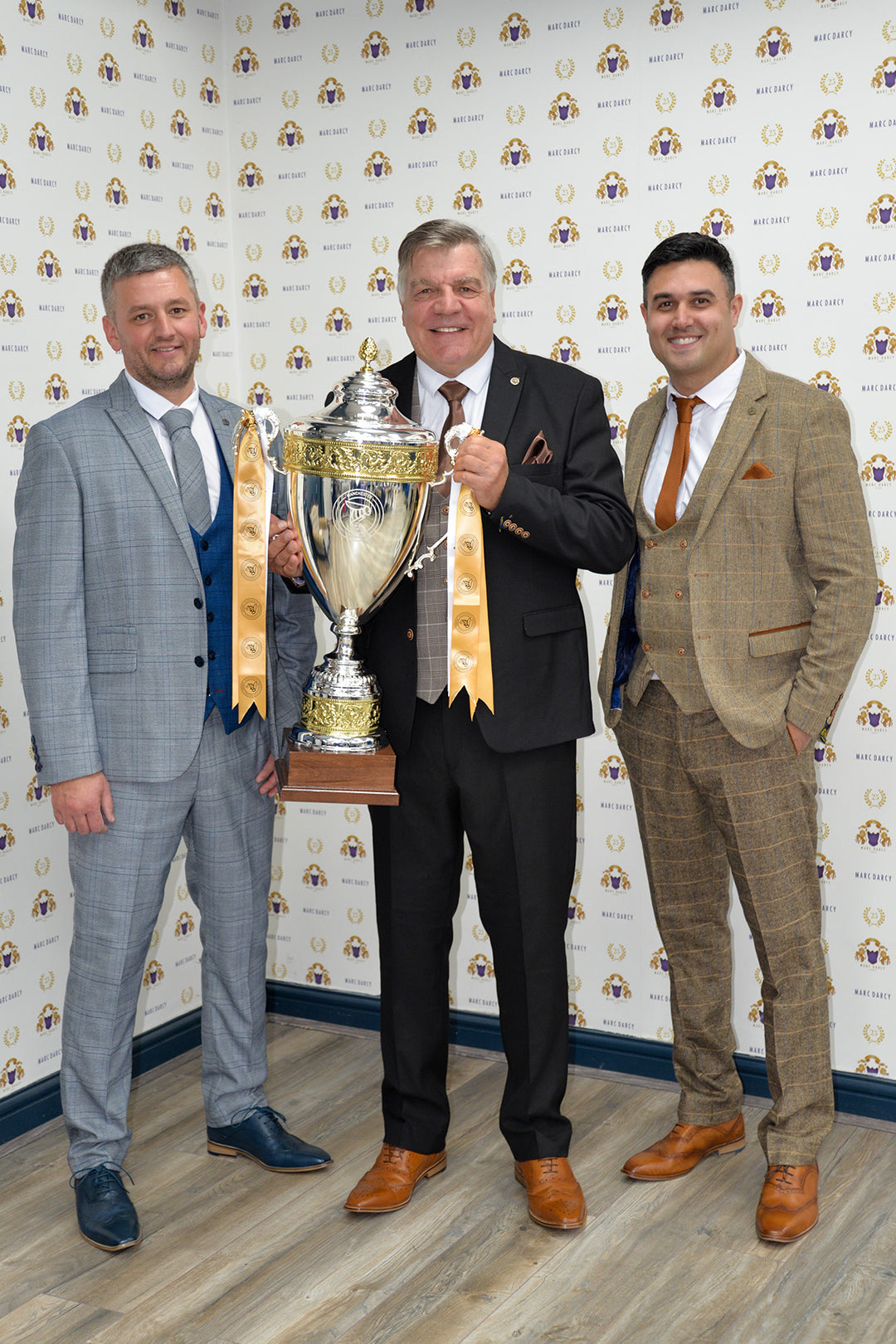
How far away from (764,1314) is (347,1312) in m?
0.68

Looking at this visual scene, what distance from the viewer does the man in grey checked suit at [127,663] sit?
2.27 meters

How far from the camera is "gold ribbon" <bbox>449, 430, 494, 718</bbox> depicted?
2129mm

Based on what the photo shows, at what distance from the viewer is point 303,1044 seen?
3311mm

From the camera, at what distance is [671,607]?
229 cm

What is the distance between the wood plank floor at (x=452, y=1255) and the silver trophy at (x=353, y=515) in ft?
3.03

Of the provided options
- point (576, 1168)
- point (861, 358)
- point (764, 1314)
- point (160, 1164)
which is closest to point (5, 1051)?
point (160, 1164)

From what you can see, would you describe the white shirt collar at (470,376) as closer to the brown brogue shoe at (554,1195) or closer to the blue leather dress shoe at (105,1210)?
the brown brogue shoe at (554,1195)

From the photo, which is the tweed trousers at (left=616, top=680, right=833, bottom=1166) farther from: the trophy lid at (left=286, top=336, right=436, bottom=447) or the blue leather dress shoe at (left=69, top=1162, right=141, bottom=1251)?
the blue leather dress shoe at (left=69, top=1162, right=141, bottom=1251)

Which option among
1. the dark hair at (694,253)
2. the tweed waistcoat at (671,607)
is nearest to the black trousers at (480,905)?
the tweed waistcoat at (671,607)

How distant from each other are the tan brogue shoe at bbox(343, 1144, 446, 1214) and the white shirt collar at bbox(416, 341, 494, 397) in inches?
56.2

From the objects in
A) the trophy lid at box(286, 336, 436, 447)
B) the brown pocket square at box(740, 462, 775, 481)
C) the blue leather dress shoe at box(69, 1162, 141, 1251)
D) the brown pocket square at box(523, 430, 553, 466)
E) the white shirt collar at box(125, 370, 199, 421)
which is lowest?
the blue leather dress shoe at box(69, 1162, 141, 1251)

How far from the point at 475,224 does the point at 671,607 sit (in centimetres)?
127

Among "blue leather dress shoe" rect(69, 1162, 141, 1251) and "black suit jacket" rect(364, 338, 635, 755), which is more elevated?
"black suit jacket" rect(364, 338, 635, 755)

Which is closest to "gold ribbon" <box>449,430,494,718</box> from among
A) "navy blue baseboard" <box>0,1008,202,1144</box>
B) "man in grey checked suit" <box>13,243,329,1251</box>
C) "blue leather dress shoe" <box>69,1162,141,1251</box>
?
"man in grey checked suit" <box>13,243,329,1251</box>
